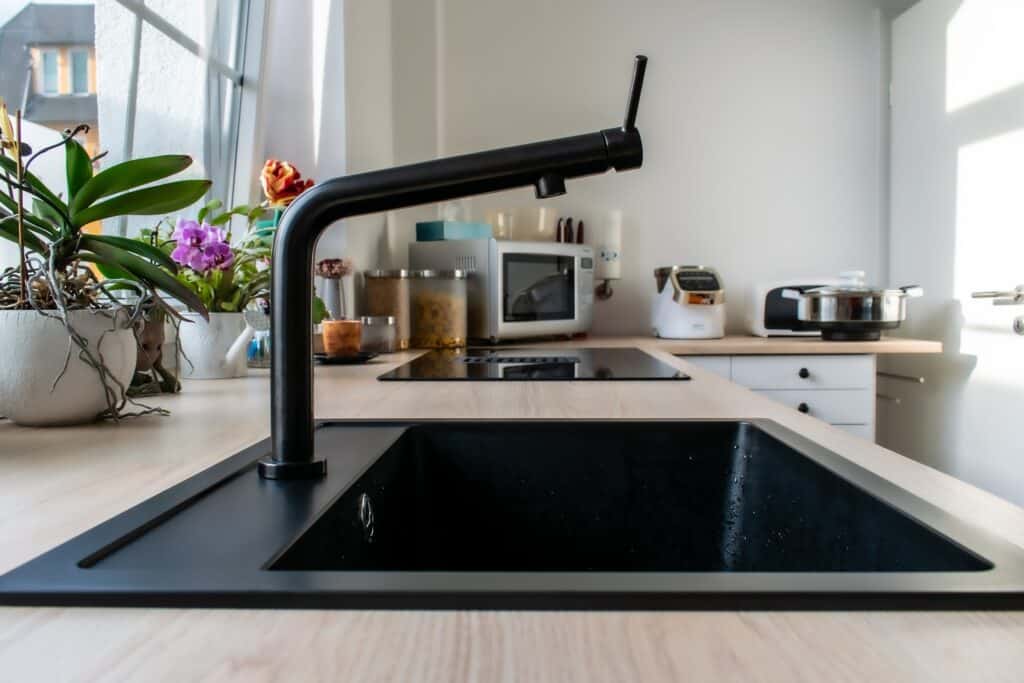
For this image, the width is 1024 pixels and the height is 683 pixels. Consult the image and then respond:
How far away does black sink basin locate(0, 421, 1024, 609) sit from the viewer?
0.32 metres

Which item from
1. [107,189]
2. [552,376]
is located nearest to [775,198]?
[552,376]

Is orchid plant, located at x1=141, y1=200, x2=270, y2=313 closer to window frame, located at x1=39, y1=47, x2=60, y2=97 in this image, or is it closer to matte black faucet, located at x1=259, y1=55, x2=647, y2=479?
window frame, located at x1=39, y1=47, x2=60, y2=97


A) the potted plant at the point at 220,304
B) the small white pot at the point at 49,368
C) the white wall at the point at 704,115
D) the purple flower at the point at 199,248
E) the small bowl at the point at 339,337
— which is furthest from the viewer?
the white wall at the point at 704,115

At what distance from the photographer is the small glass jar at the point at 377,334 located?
1857mm

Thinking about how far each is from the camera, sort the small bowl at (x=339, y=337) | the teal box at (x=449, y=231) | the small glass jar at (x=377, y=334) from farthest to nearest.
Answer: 1. the teal box at (x=449, y=231)
2. the small glass jar at (x=377, y=334)
3. the small bowl at (x=339, y=337)

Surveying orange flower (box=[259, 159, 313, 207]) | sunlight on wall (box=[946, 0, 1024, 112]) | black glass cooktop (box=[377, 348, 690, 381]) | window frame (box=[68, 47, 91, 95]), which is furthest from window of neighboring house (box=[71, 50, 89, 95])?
sunlight on wall (box=[946, 0, 1024, 112])

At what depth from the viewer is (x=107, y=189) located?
828mm

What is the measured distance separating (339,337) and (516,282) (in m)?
0.76

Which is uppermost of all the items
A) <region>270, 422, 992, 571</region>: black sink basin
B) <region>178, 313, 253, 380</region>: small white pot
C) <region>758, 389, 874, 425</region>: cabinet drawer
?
<region>178, 313, 253, 380</region>: small white pot

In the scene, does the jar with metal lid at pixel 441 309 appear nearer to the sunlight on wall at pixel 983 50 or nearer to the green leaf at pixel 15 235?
the green leaf at pixel 15 235

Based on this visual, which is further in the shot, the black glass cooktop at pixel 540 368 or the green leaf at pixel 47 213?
the black glass cooktop at pixel 540 368

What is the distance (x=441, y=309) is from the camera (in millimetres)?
2145

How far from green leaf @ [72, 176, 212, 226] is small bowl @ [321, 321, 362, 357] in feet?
2.28

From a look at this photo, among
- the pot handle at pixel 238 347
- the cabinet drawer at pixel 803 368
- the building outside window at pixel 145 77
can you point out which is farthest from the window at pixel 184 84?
the cabinet drawer at pixel 803 368
